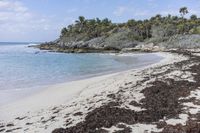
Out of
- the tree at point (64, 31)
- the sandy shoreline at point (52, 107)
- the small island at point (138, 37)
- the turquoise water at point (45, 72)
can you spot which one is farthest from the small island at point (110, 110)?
the tree at point (64, 31)

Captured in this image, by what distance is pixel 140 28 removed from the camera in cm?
11475

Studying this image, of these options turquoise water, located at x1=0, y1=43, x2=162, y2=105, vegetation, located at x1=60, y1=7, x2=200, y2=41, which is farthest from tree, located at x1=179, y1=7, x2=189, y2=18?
turquoise water, located at x1=0, y1=43, x2=162, y2=105

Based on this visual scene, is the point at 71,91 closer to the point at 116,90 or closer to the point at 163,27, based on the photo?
the point at 116,90

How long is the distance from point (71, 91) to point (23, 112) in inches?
243

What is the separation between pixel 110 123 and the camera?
1170 centimetres

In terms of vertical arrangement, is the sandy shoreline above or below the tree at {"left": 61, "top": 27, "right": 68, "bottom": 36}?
below

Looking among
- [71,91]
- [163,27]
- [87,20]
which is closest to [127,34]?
[163,27]

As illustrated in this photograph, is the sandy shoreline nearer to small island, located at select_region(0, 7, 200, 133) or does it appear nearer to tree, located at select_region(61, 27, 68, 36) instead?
small island, located at select_region(0, 7, 200, 133)

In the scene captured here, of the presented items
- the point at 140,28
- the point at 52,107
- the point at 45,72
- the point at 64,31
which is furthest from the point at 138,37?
the point at 52,107

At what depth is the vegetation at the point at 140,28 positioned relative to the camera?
108m

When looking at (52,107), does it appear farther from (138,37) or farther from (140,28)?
(140,28)

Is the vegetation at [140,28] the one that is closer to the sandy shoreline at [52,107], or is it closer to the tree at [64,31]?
the tree at [64,31]

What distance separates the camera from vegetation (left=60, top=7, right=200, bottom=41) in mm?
107812

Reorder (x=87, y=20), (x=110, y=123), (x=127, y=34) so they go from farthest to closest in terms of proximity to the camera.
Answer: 1. (x=87, y=20)
2. (x=127, y=34)
3. (x=110, y=123)
